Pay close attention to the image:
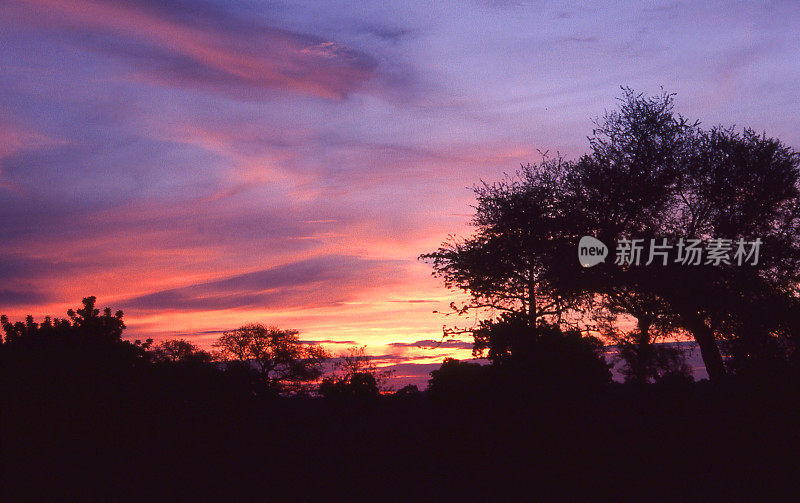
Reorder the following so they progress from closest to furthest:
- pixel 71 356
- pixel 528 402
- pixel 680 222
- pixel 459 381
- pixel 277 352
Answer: pixel 71 356 < pixel 528 402 < pixel 459 381 < pixel 680 222 < pixel 277 352

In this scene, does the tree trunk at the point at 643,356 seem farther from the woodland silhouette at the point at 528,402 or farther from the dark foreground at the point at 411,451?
the dark foreground at the point at 411,451

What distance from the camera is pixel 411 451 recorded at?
14.8m

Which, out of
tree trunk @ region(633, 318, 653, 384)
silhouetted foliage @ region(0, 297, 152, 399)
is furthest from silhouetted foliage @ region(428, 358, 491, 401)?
tree trunk @ region(633, 318, 653, 384)

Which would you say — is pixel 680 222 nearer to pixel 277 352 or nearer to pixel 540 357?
pixel 540 357

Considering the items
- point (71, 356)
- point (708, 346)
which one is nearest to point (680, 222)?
point (708, 346)

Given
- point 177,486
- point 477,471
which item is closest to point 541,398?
point 477,471

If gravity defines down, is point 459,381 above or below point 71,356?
below

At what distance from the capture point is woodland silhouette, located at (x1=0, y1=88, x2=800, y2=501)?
12875mm

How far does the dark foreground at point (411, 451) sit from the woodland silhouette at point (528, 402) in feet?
0.16

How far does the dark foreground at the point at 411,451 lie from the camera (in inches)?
487

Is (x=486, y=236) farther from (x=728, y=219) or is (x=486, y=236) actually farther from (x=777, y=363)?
(x=777, y=363)

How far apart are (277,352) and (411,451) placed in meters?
63.3

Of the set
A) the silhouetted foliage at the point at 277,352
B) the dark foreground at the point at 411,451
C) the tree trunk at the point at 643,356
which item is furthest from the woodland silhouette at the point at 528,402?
the silhouetted foliage at the point at 277,352

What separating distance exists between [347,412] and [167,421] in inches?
227
